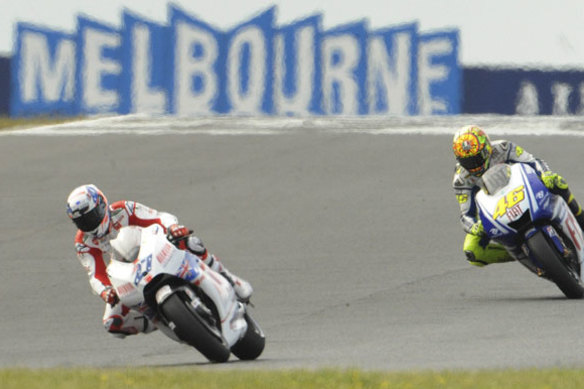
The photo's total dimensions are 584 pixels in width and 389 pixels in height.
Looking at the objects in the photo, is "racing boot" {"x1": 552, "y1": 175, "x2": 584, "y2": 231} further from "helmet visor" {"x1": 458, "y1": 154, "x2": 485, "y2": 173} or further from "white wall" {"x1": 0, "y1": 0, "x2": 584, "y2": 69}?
"white wall" {"x1": 0, "y1": 0, "x2": 584, "y2": 69}

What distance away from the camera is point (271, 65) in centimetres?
3409

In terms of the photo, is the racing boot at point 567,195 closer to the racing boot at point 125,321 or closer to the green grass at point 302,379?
the racing boot at point 125,321

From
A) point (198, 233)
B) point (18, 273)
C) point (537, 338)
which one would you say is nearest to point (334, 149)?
point (198, 233)

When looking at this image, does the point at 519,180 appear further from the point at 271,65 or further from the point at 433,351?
the point at 271,65

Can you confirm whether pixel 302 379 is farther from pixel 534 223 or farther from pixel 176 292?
pixel 534 223

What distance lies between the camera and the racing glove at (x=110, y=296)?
10.0 m

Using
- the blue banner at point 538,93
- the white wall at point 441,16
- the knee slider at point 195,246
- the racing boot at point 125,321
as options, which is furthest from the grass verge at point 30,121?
the knee slider at point 195,246

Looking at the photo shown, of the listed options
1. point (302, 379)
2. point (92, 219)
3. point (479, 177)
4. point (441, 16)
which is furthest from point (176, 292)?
point (441, 16)

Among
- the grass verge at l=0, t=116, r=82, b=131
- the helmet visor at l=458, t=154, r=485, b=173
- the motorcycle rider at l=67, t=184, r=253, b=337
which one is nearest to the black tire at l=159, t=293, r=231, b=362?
the motorcycle rider at l=67, t=184, r=253, b=337

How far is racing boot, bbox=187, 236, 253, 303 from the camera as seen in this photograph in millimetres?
10047

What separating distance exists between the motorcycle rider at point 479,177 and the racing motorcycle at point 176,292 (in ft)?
10.6

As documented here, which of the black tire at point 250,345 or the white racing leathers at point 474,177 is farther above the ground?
the white racing leathers at point 474,177

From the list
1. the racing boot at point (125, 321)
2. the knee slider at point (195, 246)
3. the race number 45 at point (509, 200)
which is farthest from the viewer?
the race number 45 at point (509, 200)

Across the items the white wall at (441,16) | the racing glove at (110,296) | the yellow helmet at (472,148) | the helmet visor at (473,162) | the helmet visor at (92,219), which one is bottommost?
the racing glove at (110,296)
